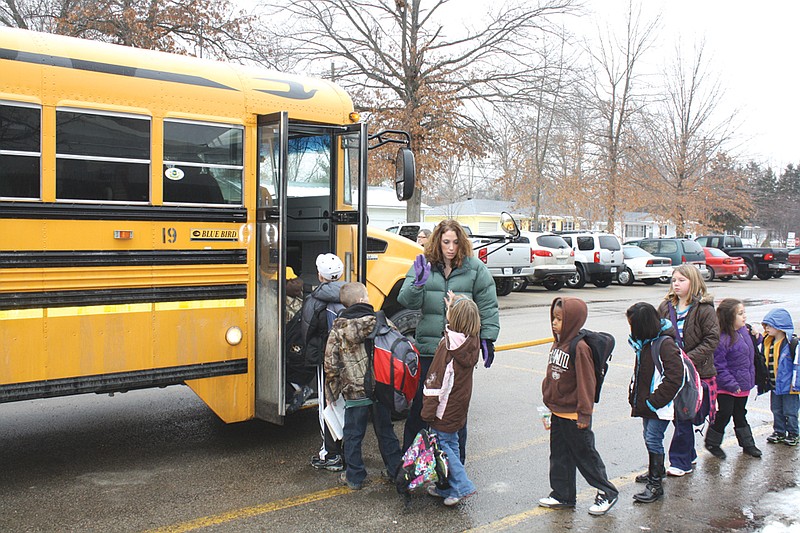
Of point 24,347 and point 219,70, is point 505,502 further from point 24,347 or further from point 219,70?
point 219,70

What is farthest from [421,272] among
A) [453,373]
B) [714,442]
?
[714,442]

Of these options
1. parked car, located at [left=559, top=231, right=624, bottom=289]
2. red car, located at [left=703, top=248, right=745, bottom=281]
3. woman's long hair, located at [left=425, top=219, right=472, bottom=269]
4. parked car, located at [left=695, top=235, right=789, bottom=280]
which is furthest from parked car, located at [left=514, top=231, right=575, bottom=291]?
woman's long hair, located at [left=425, top=219, right=472, bottom=269]

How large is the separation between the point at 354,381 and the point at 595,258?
18.5m

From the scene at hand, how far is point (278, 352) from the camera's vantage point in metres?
5.12

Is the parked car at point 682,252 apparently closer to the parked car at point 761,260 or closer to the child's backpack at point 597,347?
the parked car at point 761,260

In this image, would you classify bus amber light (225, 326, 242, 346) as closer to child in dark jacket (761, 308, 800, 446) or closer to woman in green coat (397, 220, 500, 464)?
woman in green coat (397, 220, 500, 464)

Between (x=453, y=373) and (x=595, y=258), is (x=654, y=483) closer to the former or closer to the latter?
(x=453, y=373)

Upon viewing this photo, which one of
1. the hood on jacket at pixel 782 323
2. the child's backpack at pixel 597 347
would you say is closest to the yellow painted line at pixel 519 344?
the hood on jacket at pixel 782 323

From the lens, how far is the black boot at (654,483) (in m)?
4.55

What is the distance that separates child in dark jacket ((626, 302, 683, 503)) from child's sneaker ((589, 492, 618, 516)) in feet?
1.00

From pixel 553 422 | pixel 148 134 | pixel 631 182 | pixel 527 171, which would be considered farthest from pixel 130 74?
pixel 631 182

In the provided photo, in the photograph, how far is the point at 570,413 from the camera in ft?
14.2

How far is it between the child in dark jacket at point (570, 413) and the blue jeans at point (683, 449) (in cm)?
90

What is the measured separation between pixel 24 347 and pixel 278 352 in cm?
163
